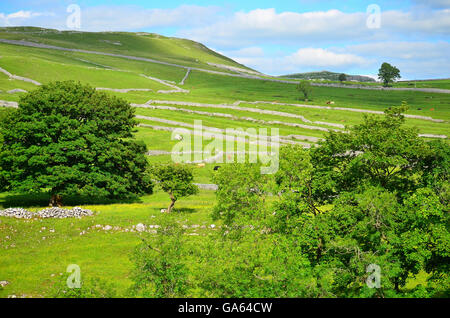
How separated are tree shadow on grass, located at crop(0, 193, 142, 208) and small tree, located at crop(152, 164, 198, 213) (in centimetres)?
1096

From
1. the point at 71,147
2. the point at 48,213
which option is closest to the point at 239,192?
the point at 48,213

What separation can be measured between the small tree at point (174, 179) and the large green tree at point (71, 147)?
868cm

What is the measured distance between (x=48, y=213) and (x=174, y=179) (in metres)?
16.8

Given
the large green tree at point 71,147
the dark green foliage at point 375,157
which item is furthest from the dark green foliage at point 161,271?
the large green tree at point 71,147

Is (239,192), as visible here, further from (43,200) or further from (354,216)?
(43,200)

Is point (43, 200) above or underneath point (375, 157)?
underneath

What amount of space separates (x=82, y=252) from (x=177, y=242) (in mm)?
19198

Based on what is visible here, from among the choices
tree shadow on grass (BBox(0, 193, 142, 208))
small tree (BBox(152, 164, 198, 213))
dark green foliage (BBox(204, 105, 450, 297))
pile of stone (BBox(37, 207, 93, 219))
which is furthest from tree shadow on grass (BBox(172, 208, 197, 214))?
dark green foliage (BBox(204, 105, 450, 297))

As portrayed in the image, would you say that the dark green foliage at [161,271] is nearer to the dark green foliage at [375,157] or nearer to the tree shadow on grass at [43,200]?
the dark green foliage at [375,157]

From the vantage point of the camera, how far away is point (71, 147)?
199 feet

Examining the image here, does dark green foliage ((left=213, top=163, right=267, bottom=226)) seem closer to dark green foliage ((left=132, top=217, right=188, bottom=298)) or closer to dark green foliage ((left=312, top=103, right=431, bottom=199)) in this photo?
dark green foliage ((left=312, top=103, right=431, bottom=199))

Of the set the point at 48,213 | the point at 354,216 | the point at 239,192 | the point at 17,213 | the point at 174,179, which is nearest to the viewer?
the point at 354,216

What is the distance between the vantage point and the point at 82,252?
4206cm

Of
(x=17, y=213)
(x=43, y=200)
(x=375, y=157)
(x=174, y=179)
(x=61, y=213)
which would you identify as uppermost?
(x=375, y=157)
